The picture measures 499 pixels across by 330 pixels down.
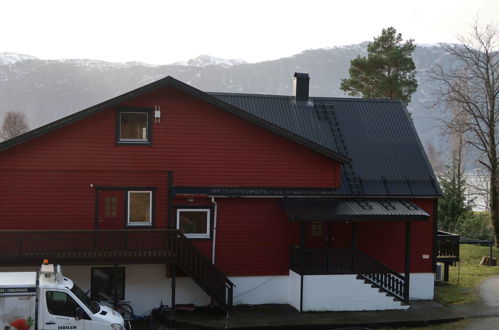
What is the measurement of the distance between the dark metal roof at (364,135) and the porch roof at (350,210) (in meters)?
0.86

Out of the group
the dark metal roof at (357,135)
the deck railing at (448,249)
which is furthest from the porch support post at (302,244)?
the deck railing at (448,249)

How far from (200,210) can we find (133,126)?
3892 mm

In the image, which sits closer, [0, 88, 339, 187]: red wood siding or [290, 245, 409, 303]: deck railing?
[0, 88, 339, 187]: red wood siding

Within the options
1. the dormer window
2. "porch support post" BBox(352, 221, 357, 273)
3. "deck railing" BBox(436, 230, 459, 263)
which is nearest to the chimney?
"porch support post" BBox(352, 221, 357, 273)

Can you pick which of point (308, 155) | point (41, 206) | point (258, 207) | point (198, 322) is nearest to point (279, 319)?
point (198, 322)

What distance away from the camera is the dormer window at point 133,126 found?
20.9 metres

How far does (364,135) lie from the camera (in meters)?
25.4

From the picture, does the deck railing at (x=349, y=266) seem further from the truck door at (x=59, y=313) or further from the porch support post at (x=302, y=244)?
the truck door at (x=59, y=313)

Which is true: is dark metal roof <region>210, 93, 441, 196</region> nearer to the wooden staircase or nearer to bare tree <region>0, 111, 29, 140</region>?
the wooden staircase

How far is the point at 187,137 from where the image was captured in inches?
845

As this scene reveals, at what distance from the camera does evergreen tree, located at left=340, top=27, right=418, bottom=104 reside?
50719mm

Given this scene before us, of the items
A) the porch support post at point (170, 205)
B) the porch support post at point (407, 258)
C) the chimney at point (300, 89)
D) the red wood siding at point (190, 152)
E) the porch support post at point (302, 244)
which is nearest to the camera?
the red wood siding at point (190, 152)

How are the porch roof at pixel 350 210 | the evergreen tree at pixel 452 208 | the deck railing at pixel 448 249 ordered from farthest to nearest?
the evergreen tree at pixel 452 208
the deck railing at pixel 448 249
the porch roof at pixel 350 210

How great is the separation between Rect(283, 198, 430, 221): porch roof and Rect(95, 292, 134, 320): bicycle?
6.49 meters
